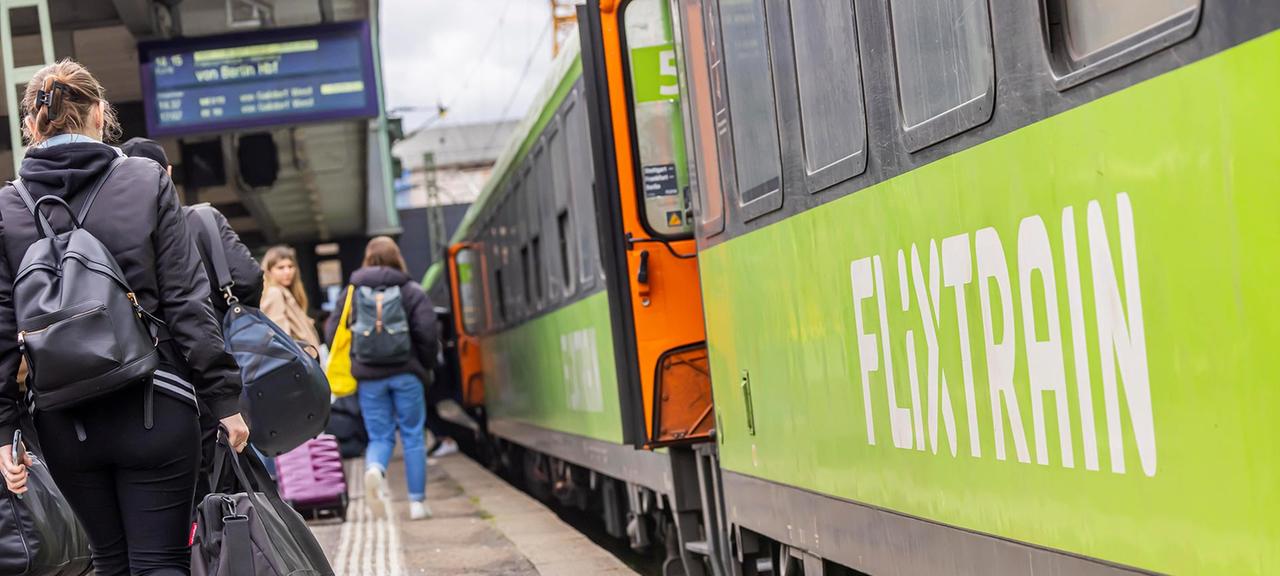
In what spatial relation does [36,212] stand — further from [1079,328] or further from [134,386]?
[1079,328]

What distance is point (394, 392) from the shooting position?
11023mm

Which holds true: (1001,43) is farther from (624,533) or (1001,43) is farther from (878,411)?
(624,533)

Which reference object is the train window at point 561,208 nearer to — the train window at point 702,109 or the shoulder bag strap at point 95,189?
the train window at point 702,109

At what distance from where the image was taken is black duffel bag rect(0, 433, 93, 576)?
4.28 metres

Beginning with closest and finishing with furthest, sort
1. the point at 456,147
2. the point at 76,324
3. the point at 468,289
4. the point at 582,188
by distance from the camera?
the point at 76,324
the point at 582,188
the point at 468,289
the point at 456,147

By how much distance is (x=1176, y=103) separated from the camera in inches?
110

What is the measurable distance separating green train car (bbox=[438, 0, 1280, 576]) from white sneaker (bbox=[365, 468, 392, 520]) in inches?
131

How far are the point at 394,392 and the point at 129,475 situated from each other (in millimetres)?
6783

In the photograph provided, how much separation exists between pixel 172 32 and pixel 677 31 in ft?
31.7

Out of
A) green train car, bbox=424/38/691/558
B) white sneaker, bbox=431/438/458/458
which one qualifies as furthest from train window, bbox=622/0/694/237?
white sneaker, bbox=431/438/458/458

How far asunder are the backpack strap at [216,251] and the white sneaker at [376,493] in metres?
5.45

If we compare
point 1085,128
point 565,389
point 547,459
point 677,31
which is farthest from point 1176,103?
point 547,459

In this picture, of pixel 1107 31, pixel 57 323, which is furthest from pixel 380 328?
pixel 1107 31

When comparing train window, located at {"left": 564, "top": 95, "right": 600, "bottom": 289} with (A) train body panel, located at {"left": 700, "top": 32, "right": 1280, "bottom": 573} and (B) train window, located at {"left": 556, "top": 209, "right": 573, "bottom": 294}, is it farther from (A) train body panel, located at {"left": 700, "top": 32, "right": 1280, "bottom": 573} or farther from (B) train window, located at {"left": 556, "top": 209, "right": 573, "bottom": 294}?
(A) train body panel, located at {"left": 700, "top": 32, "right": 1280, "bottom": 573}
